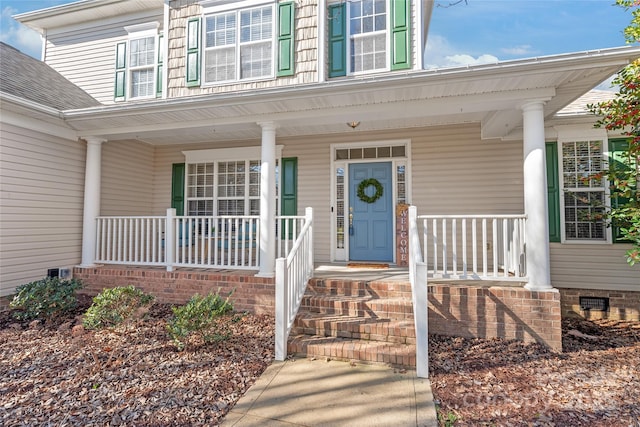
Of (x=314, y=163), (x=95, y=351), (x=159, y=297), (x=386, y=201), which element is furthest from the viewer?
(x=314, y=163)

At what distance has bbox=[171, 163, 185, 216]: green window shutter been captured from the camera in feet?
23.2

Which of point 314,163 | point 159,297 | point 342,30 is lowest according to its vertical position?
point 159,297

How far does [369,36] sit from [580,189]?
4.55 m

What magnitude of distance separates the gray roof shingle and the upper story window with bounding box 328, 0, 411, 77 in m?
4.95

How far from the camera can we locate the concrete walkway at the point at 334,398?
8.05 ft

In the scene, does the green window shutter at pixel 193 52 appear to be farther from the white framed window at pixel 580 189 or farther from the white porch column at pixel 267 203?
the white framed window at pixel 580 189

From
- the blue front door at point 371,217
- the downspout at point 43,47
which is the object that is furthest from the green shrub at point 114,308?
the downspout at point 43,47

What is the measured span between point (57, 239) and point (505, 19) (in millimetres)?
9051

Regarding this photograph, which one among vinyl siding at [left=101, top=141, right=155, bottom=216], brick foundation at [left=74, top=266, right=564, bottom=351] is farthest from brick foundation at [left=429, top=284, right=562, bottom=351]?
vinyl siding at [left=101, top=141, right=155, bottom=216]

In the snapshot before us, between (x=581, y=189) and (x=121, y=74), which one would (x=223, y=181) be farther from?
(x=581, y=189)

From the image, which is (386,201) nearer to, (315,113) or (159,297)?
(315,113)

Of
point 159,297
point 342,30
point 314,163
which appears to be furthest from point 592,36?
point 159,297

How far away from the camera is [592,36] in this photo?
28.3 feet

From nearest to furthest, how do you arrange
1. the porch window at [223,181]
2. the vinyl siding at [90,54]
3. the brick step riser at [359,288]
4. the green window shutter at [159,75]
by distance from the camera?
1. the brick step riser at [359,288]
2. the porch window at [223,181]
3. the green window shutter at [159,75]
4. the vinyl siding at [90,54]
